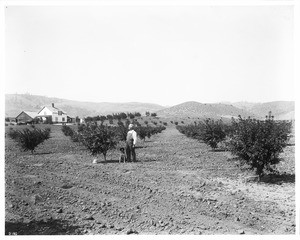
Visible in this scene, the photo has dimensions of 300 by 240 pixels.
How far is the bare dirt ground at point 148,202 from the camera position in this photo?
5809mm

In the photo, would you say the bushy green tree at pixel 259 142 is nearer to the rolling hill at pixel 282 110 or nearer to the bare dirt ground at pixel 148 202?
the bare dirt ground at pixel 148 202

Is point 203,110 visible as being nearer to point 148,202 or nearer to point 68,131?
point 68,131

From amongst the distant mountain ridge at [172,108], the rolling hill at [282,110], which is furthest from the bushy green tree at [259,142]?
the distant mountain ridge at [172,108]

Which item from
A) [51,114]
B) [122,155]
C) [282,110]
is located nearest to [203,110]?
[51,114]

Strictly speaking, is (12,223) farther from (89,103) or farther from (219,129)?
(89,103)

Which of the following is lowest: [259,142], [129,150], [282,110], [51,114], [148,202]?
[148,202]

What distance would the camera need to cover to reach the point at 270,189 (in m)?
7.86

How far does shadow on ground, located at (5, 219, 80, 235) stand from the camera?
5684 mm

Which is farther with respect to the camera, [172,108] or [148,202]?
[172,108]

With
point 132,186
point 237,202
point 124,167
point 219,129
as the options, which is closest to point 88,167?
point 124,167

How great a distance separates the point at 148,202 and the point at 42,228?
93.0 inches

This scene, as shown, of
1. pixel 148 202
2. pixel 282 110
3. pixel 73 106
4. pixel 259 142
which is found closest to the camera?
pixel 148 202

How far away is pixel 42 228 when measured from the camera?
5.80 metres

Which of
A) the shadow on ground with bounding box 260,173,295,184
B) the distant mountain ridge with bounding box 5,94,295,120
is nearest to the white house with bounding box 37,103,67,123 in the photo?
the distant mountain ridge with bounding box 5,94,295,120
